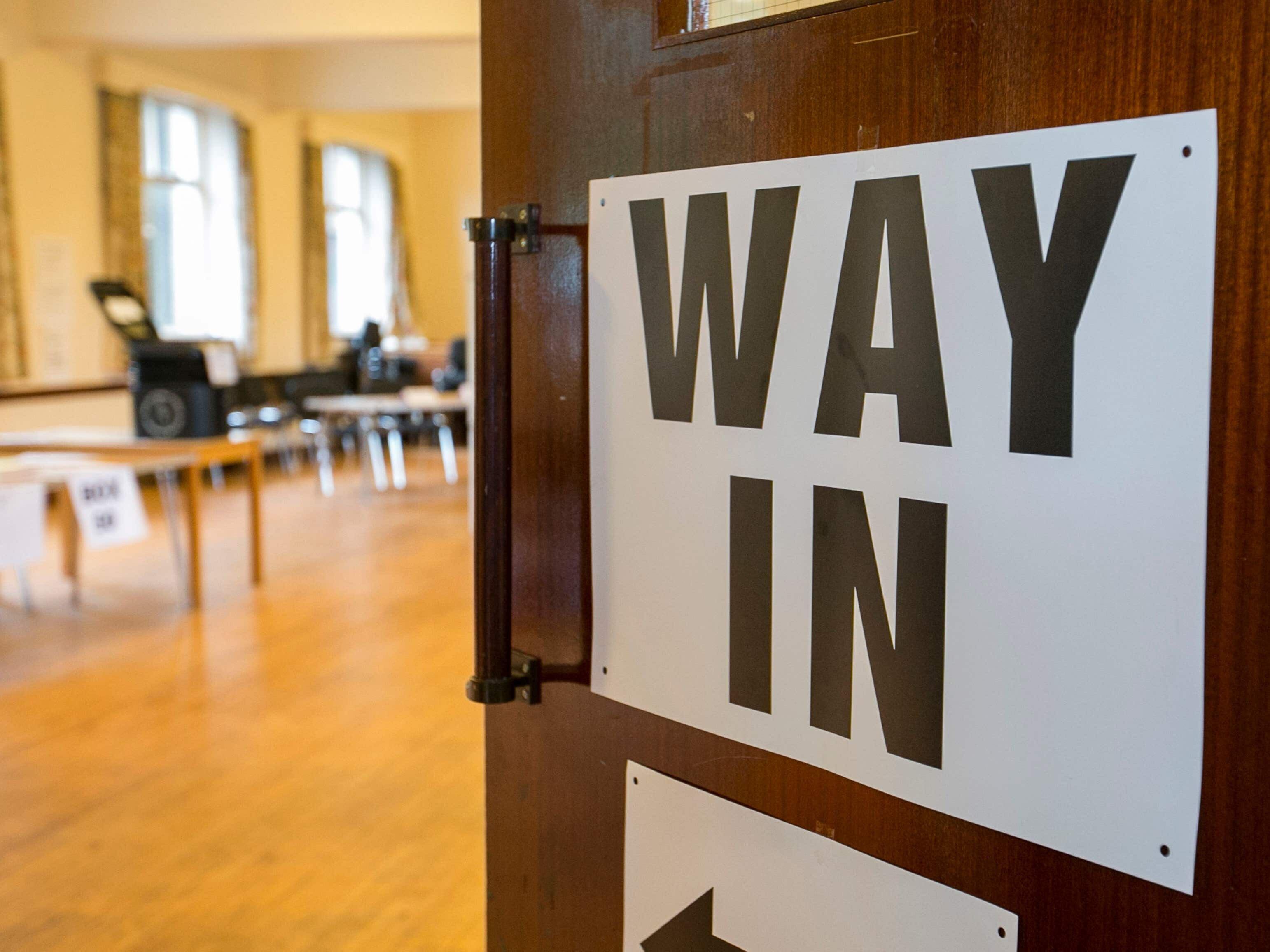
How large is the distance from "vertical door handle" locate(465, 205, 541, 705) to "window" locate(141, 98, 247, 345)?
324 inches

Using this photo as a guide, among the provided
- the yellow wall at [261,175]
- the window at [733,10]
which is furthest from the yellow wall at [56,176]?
the window at [733,10]

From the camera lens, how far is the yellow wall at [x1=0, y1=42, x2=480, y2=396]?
7.19m

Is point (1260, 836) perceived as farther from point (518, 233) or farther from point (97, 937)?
point (97, 937)

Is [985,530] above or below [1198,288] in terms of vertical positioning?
below

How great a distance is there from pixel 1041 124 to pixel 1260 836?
44cm

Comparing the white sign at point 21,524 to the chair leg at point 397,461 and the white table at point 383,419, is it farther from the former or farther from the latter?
the chair leg at point 397,461

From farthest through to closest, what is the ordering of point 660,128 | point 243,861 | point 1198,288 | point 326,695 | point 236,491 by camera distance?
point 236,491 < point 326,695 < point 243,861 < point 660,128 < point 1198,288

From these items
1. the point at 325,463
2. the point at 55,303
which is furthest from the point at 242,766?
the point at 55,303

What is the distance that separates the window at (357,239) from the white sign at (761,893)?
34.2ft

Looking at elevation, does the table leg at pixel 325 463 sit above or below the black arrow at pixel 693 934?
below

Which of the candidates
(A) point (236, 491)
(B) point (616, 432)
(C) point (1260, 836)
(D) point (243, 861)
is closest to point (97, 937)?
(D) point (243, 861)

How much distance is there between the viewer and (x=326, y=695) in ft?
11.6

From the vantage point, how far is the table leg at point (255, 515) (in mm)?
5016

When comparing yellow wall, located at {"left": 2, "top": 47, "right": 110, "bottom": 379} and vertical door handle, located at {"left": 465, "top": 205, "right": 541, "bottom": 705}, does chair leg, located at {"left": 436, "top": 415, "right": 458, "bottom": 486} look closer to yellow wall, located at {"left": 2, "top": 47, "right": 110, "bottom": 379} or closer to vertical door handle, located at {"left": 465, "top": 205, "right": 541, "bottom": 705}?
yellow wall, located at {"left": 2, "top": 47, "right": 110, "bottom": 379}
